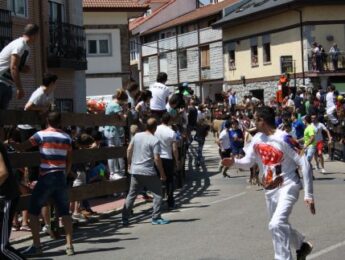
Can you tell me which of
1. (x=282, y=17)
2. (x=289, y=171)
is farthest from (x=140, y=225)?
(x=282, y=17)

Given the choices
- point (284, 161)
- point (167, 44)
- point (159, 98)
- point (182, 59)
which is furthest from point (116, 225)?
point (167, 44)

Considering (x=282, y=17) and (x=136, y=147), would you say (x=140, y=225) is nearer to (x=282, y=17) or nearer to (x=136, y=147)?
(x=136, y=147)

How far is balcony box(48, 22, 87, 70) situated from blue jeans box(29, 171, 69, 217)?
13.0m

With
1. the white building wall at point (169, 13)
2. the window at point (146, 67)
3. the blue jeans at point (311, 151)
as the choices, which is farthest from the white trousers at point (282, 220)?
the white building wall at point (169, 13)

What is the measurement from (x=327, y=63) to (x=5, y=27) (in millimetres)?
25080

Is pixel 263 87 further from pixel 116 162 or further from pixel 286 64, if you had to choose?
pixel 116 162

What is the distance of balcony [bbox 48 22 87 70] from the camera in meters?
22.5

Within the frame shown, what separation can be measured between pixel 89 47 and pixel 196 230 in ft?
96.4

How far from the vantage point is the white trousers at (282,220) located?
7.71 metres

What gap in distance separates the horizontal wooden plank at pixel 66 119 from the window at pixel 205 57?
42.4 metres

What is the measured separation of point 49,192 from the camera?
9641 mm

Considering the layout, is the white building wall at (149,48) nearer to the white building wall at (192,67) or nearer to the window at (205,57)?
the white building wall at (192,67)

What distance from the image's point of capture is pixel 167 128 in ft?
46.8

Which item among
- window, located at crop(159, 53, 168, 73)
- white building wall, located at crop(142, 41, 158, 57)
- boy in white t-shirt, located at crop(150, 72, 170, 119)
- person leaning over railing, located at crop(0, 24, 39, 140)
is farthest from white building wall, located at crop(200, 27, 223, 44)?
person leaning over railing, located at crop(0, 24, 39, 140)
